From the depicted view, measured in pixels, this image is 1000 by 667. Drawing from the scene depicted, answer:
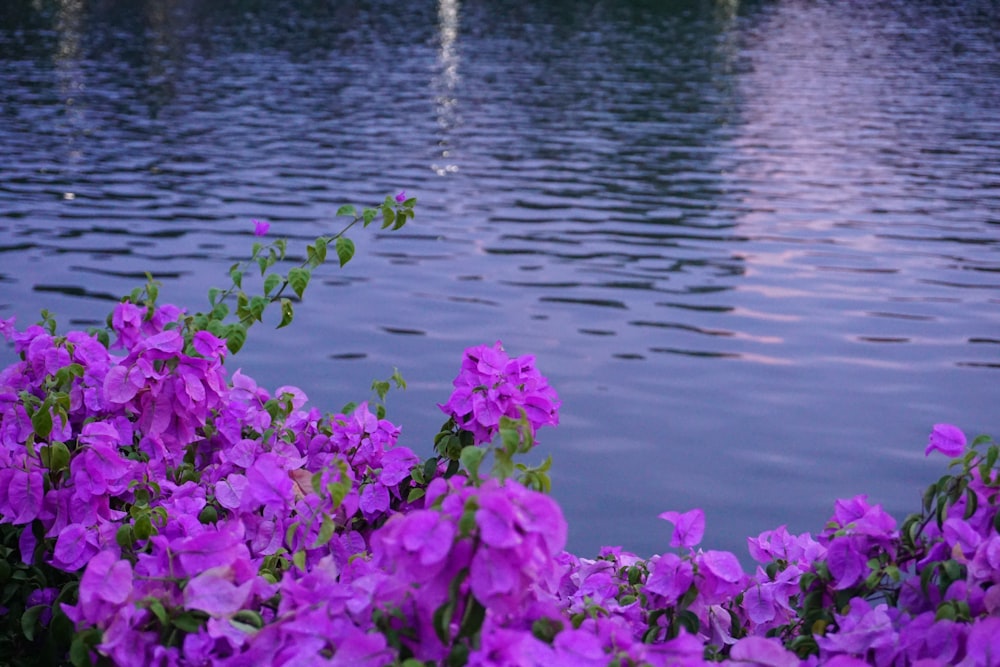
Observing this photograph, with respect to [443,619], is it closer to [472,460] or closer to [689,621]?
[472,460]

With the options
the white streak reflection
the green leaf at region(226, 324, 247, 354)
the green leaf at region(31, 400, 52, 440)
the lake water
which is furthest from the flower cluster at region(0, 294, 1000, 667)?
the white streak reflection

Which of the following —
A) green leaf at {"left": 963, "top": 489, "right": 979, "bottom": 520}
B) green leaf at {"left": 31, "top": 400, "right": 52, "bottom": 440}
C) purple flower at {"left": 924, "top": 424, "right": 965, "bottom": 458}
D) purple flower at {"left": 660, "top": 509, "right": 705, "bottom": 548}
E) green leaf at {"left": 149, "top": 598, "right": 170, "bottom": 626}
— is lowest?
purple flower at {"left": 660, "top": 509, "right": 705, "bottom": 548}

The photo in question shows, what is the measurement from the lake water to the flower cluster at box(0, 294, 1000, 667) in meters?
2.89

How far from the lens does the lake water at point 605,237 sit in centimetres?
750

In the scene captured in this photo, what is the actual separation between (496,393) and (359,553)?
0.58 metres

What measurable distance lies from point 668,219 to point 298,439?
10074mm

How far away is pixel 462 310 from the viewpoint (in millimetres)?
9984

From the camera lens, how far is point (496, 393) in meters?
3.28

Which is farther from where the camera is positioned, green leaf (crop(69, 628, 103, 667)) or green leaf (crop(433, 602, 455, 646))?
green leaf (crop(69, 628, 103, 667))

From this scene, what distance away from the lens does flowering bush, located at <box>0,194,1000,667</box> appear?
2039 mm

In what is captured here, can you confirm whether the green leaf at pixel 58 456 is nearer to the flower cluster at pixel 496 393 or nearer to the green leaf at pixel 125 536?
the green leaf at pixel 125 536

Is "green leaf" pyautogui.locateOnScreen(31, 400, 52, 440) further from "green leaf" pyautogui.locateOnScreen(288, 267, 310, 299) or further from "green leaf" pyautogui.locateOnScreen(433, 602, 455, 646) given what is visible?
"green leaf" pyautogui.locateOnScreen(433, 602, 455, 646)

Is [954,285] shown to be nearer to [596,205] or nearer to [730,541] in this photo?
[596,205]

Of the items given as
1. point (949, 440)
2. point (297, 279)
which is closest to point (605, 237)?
point (297, 279)
